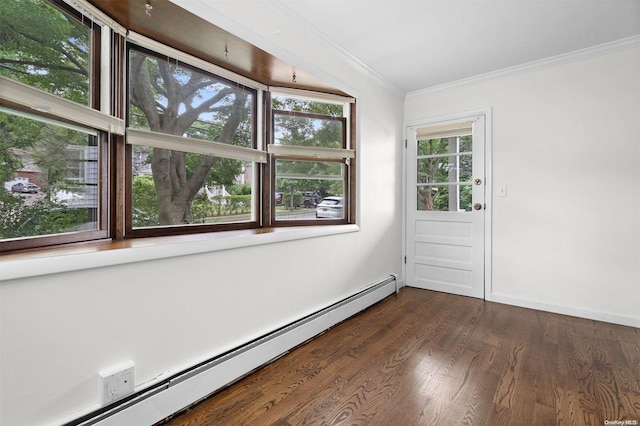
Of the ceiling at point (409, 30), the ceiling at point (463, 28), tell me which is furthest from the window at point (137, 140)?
the ceiling at point (463, 28)

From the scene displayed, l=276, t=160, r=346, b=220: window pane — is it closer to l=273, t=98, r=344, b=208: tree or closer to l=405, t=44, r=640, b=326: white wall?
l=273, t=98, r=344, b=208: tree

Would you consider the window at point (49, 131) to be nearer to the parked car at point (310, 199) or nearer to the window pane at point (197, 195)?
the window pane at point (197, 195)

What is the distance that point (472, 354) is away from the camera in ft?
6.88

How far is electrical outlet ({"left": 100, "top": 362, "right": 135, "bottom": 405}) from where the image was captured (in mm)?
1272

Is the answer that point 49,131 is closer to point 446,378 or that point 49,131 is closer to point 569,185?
point 446,378

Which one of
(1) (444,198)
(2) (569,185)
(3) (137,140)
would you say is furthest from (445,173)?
(3) (137,140)

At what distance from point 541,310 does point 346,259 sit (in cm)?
193

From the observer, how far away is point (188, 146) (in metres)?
1.93

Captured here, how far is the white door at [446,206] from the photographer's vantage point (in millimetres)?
3270

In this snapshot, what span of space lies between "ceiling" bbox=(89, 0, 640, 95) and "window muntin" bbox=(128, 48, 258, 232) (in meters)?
0.19

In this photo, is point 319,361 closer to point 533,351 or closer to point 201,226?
point 201,226

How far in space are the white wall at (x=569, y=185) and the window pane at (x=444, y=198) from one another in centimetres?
27

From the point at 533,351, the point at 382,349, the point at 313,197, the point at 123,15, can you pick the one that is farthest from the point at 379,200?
the point at 123,15

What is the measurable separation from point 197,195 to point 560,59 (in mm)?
3320
